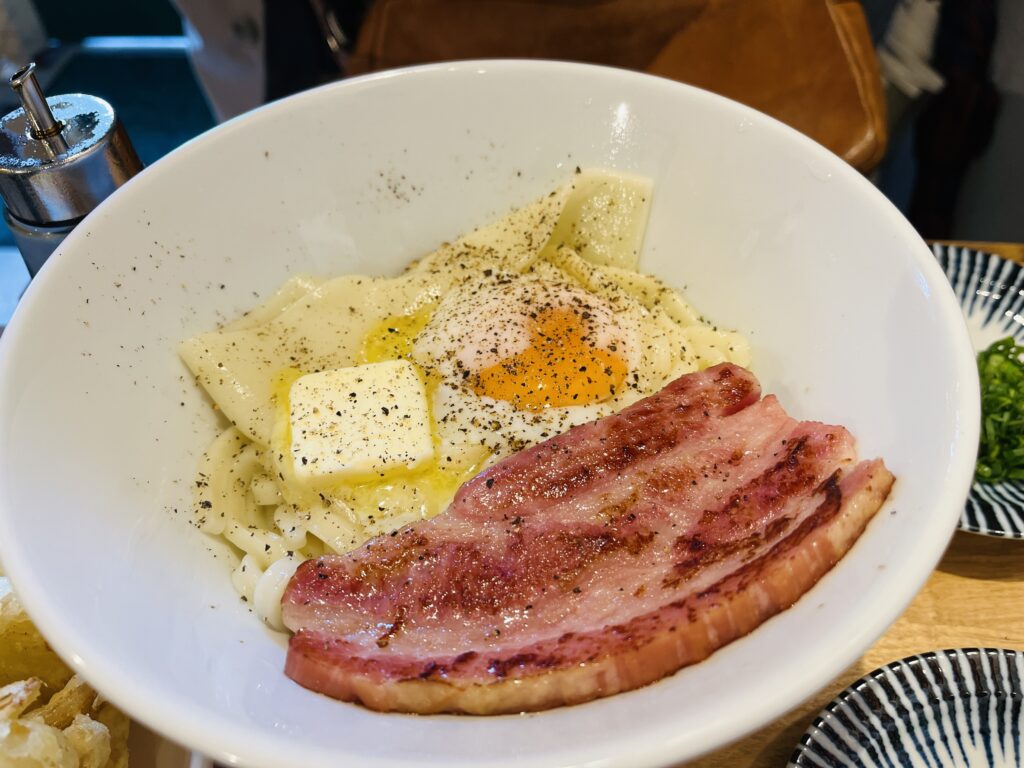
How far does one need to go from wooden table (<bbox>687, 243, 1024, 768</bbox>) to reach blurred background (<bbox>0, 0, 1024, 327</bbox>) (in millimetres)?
1464

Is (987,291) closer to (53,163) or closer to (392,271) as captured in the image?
(392,271)

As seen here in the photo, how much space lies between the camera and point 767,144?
72.5 inches

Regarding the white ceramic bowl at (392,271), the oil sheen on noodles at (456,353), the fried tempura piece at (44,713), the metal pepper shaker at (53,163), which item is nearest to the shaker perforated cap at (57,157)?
the metal pepper shaker at (53,163)

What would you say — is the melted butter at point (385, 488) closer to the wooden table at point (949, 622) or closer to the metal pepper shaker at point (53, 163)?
the metal pepper shaker at point (53, 163)

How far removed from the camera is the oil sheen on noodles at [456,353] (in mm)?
1700

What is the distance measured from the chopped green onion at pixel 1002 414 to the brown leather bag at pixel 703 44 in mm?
889

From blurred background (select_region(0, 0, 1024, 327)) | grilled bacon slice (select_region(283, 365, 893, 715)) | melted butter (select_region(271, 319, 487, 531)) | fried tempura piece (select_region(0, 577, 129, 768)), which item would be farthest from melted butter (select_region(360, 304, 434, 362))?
blurred background (select_region(0, 0, 1024, 327))

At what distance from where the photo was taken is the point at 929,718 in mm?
1532

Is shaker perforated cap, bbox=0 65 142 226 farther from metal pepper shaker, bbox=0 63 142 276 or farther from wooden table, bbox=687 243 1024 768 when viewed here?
wooden table, bbox=687 243 1024 768

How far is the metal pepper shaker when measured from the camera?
166 centimetres

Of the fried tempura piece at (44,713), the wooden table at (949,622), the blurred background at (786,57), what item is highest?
the blurred background at (786,57)

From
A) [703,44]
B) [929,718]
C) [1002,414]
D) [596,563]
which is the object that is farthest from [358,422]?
[703,44]

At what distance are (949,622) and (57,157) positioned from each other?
83.5 inches

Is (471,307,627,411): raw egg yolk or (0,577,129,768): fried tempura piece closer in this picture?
(0,577,129,768): fried tempura piece
